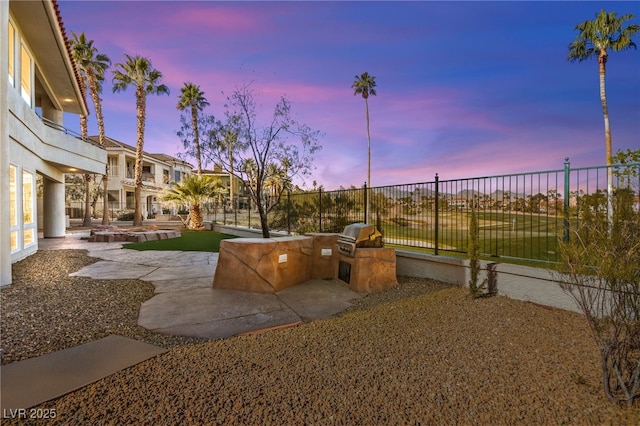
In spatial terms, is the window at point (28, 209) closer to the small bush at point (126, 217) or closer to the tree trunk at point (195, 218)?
the tree trunk at point (195, 218)

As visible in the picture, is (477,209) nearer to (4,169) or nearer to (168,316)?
(168,316)

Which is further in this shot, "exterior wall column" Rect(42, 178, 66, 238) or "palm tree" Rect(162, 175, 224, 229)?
"palm tree" Rect(162, 175, 224, 229)

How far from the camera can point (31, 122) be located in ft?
30.1

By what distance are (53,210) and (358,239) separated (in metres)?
16.1

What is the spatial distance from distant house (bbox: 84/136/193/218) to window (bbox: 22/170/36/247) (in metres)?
20.6

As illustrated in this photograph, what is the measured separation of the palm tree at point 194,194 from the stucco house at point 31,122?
20.0ft

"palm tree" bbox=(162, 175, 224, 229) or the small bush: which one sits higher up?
"palm tree" bbox=(162, 175, 224, 229)

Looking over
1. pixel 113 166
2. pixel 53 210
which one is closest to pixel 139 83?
pixel 53 210

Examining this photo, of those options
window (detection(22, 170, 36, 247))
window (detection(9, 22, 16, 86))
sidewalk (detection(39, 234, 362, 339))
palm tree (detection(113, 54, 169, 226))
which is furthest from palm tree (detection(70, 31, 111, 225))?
sidewalk (detection(39, 234, 362, 339))

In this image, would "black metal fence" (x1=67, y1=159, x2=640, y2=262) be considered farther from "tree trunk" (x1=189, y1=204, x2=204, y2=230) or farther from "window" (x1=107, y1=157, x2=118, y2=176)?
"window" (x1=107, y1=157, x2=118, y2=176)

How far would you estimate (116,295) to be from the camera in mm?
5379

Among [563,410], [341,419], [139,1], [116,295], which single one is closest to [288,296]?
[116,295]

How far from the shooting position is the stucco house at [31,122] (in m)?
5.98

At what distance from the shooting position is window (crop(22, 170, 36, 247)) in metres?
8.82
